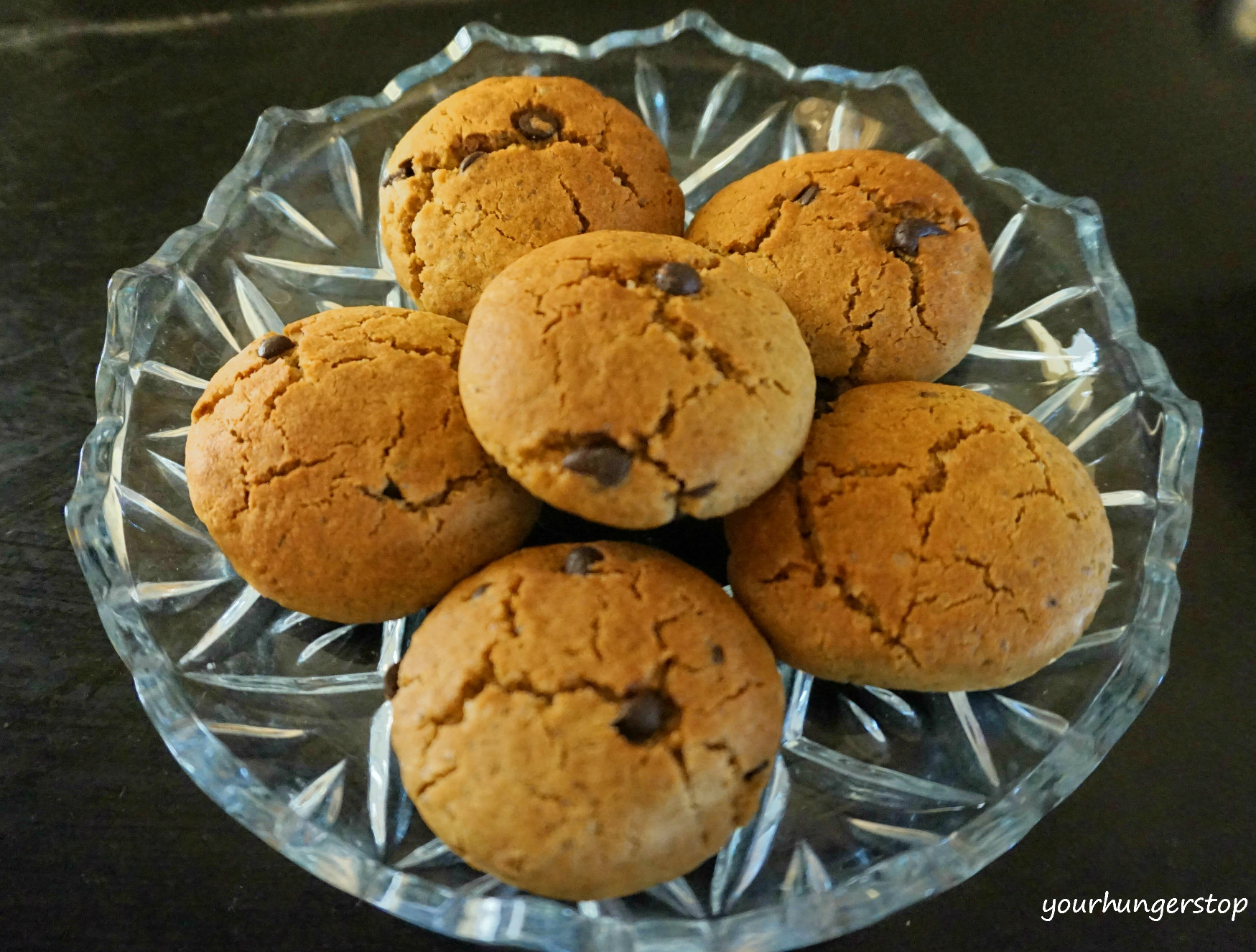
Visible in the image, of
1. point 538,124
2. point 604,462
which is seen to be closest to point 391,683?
point 604,462

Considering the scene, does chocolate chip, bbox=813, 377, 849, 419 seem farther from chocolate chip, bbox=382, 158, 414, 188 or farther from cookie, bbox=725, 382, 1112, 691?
chocolate chip, bbox=382, 158, 414, 188

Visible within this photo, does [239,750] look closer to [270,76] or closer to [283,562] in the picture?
[283,562]

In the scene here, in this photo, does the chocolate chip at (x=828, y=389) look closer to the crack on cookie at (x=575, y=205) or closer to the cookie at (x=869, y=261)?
the cookie at (x=869, y=261)

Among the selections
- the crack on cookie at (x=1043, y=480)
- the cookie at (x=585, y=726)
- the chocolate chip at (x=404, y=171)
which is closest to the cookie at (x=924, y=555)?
the crack on cookie at (x=1043, y=480)

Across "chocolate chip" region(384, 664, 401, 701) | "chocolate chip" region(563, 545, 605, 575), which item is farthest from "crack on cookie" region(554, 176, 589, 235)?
"chocolate chip" region(384, 664, 401, 701)

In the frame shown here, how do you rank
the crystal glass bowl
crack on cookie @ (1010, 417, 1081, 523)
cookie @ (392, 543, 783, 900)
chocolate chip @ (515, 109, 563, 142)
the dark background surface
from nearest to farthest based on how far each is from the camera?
cookie @ (392, 543, 783, 900) < the crystal glass bowl < crack on cookie @ (1010, 417, 1081, 523) < the dark background surface < chocolate chip @ (515, 109, 563, 142)

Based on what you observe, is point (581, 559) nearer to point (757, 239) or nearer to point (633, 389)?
point (633, 389)

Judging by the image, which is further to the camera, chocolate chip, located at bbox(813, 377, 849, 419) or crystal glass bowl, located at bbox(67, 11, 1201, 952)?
chocolate chip, located at bbox(813, 377, 849, 419)
